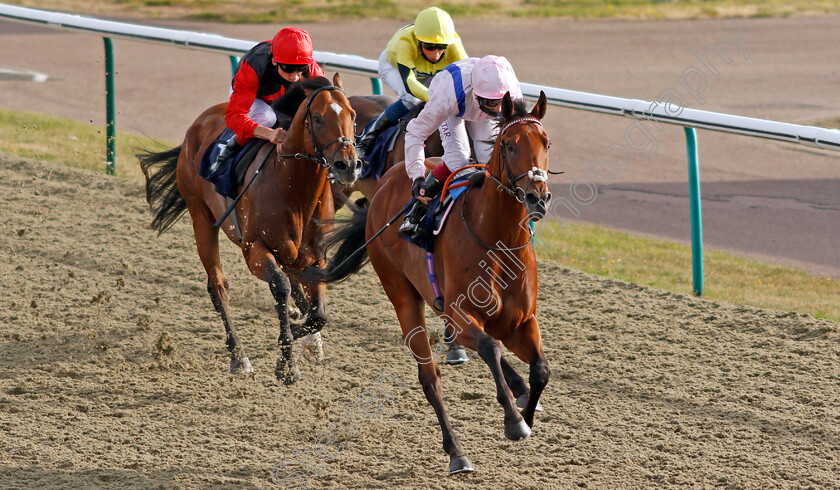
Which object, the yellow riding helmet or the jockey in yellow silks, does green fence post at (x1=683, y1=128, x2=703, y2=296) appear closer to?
the jockey in yellow silks

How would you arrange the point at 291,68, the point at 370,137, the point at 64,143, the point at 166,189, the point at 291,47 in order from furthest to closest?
the point at 64,143 → the point at 166,189 → the point at 370,137 → the point at 291,68 → the point at 291,47

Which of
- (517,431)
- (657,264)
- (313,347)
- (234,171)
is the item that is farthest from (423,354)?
(657,264)

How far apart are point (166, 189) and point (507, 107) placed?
354cm

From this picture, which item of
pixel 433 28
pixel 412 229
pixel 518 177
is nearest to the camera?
pixel 518 177

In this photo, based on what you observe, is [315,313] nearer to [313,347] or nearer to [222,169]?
[313,347]

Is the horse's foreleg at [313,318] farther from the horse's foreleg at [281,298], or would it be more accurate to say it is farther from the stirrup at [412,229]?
the stirrup at [412,229]

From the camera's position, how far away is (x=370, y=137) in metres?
6.73

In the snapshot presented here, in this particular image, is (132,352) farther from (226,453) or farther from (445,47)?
(445,47)

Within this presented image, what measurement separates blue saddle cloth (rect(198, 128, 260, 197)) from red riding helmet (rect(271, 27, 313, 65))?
550mm

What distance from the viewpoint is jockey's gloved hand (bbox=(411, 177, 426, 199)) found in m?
4.57

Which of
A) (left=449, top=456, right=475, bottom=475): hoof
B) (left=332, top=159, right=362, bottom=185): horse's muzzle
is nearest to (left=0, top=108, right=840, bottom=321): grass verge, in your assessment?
(left=332, top=159, right=362, bottom=185): horse's muzzle

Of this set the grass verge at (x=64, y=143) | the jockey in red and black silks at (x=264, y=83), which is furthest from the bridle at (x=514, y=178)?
the grass verge at (x=64, y=143)

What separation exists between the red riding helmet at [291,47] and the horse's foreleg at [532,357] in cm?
213

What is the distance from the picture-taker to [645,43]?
16.6 metres
